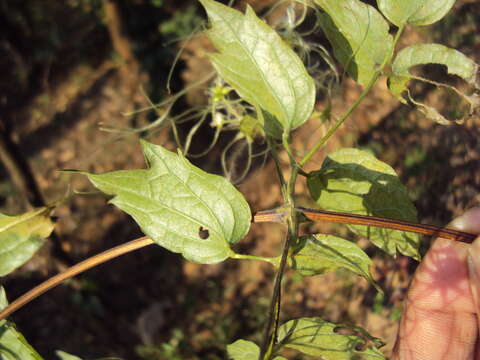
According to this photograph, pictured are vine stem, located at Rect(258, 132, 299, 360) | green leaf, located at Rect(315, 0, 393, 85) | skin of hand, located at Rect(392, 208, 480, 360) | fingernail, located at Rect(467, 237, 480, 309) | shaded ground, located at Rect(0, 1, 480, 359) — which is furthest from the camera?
→ shaded ground, located at Rect(0, 1, 480, 359)

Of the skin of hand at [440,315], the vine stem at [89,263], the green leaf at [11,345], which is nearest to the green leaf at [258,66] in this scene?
the vine stem at [89,263]

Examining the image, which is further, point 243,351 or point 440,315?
point 440,315

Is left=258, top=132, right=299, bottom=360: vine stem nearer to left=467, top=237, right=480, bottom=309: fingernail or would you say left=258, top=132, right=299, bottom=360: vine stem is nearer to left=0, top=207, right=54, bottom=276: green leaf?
left=0, top=207, right=54, bottom=276: green leaf

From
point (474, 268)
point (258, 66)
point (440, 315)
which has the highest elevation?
point (258, 66)

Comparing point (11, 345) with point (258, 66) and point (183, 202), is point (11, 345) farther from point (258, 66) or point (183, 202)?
point (258, 66)

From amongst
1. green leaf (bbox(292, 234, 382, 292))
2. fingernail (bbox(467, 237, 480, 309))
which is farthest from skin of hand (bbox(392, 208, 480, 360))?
green leaf (bbox(292, 234, 382, 292))

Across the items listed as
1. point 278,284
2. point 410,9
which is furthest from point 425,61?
point 278,284

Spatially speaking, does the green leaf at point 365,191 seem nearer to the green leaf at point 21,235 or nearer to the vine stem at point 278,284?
the vine stem at point 278,284
